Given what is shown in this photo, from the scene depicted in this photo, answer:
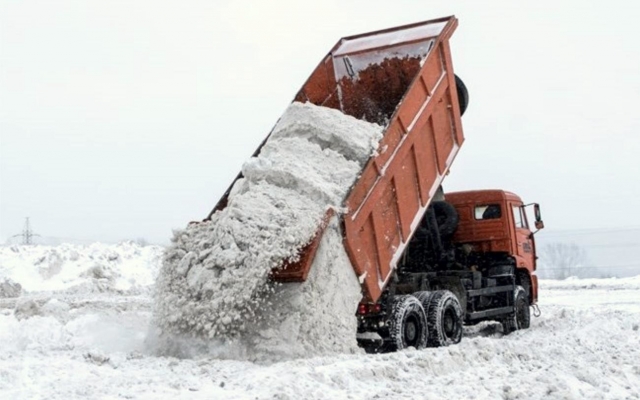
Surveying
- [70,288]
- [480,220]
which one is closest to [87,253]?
[70,288]

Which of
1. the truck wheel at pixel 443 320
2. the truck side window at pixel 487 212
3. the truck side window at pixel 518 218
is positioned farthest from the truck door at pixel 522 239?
the truck wheel at pixel 443 320

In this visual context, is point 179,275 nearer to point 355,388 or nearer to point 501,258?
point 355,388

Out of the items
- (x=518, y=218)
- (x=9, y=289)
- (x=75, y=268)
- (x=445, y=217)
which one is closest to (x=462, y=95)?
(x=445, y=217)

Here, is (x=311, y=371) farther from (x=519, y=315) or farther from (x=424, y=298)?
(x=519, y=315)

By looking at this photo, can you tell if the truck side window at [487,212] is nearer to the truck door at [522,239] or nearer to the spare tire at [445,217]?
the truck door at [522,239]

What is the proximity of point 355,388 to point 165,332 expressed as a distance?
2675mm

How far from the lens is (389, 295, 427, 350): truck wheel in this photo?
911 centimetres

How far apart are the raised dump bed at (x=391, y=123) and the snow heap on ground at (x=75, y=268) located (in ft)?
39.4

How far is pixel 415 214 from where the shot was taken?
9.68 meters

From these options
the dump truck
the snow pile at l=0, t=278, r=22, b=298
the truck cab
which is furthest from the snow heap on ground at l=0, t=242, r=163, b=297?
the dump truck

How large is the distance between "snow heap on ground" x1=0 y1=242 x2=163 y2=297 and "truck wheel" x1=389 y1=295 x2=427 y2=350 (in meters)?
13.1

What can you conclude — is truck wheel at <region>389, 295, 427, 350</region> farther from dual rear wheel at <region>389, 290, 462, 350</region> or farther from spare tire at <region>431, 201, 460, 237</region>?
spare tire at <region>431, 201, 460, 237</region>

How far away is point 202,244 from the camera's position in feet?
27.7

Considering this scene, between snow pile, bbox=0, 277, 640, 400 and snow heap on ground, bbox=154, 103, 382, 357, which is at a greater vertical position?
snow heap on ground, bbox=154, 103, 382, 357
